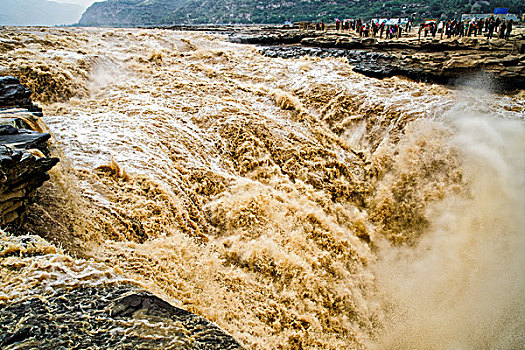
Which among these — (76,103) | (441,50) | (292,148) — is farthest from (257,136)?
(441,50)

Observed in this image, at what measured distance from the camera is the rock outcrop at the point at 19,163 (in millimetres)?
2812

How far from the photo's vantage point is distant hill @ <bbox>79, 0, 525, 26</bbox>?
103ft

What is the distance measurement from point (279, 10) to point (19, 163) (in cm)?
5367

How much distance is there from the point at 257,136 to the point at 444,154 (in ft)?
12.3

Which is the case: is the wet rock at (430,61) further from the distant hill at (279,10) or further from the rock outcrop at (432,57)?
the distant hill at (279,10)

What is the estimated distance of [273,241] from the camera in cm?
442

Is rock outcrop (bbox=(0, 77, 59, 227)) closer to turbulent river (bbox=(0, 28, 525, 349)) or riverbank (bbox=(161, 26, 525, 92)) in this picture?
turbulent river (bbox=(0, 28, 525, 349))

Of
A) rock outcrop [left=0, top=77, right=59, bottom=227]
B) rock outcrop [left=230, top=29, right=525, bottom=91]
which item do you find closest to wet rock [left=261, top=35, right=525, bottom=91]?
rock outcrop [left=230, top=29, right=525, bottom=91]

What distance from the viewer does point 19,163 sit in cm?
293

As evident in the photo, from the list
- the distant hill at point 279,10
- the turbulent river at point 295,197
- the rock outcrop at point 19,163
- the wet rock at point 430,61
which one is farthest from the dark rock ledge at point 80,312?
the distant hill at point 279,10

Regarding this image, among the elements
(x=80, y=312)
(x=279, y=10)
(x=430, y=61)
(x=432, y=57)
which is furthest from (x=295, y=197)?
(x=279, y=10)

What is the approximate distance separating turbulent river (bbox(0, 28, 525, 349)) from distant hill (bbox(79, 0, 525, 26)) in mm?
29429

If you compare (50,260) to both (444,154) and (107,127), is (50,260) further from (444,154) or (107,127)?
(444,154)

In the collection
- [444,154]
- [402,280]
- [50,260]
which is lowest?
[402,280]
